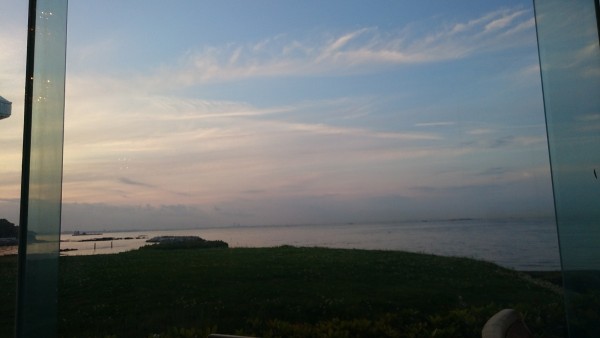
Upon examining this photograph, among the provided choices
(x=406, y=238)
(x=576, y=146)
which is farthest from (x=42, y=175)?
(x=576, y=146)

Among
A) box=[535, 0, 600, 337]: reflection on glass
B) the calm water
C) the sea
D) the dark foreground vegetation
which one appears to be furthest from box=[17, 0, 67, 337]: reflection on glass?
box=[535, 0, 600, 337]: reflection on glass

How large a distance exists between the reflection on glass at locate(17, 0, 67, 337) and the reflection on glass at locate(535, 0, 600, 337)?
218 centimetres

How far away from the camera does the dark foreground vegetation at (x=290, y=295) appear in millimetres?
2363

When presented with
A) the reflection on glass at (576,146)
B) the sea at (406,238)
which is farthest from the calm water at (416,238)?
the reflection on glass at (576,146)

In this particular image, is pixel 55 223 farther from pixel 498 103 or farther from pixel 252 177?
pixel 498 103

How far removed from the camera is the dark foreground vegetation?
236 cm

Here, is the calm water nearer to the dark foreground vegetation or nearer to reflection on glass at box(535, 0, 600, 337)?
the dark foreground vegetation

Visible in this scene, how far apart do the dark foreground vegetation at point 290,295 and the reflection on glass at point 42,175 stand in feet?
0.61

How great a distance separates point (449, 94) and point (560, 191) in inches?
38.4

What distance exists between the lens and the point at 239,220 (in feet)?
10.1

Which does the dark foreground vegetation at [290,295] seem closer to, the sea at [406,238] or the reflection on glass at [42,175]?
the sea at [406,238]

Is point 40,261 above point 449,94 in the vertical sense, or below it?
below

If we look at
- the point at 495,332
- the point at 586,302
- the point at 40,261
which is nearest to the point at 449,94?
the point at 586,302

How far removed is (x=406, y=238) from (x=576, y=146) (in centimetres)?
111
